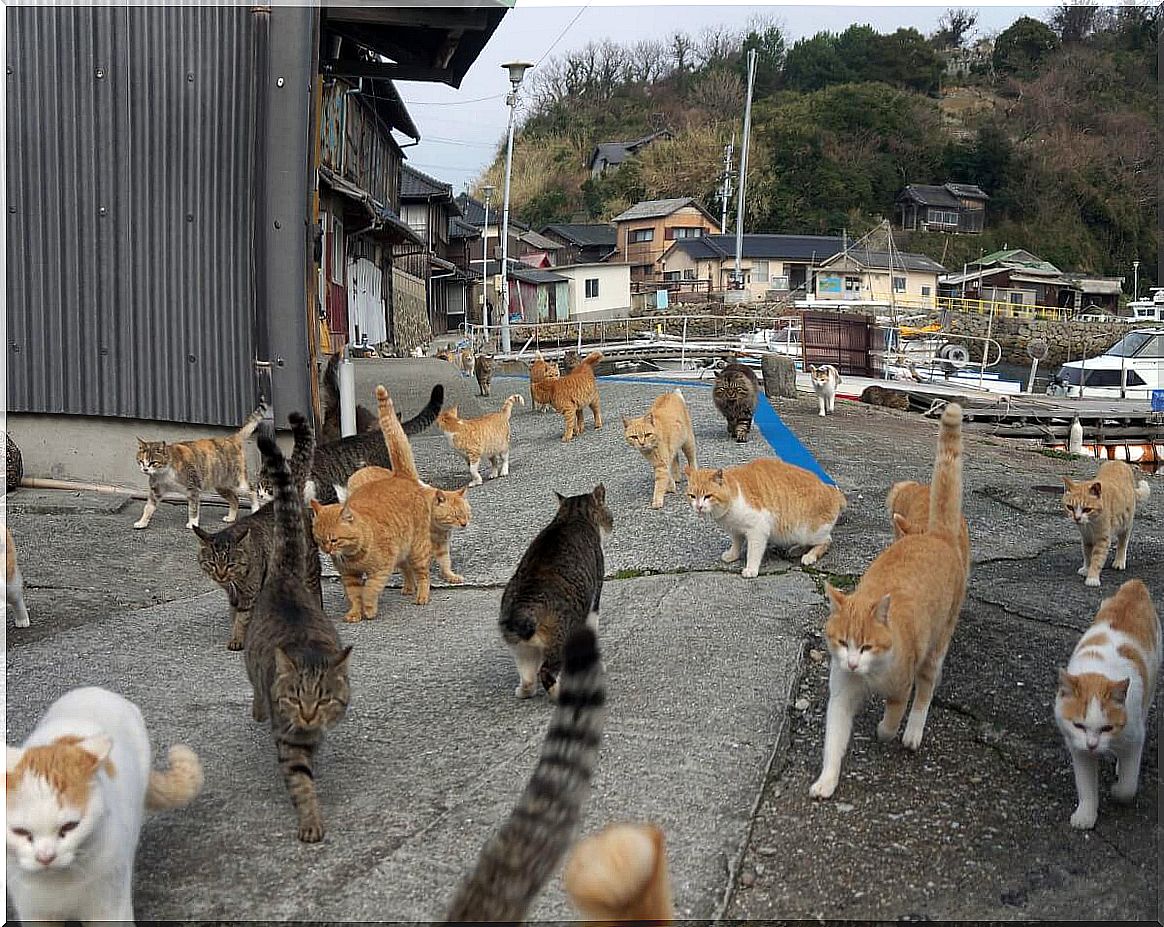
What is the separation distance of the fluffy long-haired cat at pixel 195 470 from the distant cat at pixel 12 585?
2.10 meters

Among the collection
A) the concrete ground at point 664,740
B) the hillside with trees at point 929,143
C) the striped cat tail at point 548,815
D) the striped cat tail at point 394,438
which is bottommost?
the concrete ground at point 664,740

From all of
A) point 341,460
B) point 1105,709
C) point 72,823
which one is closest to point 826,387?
point 341,460

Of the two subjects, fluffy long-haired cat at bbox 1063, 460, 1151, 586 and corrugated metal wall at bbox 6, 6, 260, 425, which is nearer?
fluffy long-haired cat at bbox 1063, 460, 1151, 586

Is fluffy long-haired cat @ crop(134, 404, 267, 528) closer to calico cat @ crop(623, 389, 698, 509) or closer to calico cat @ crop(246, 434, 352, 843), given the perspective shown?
calico cat @ crop(623, 389, 698, 509)

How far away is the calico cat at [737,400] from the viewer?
9555mm

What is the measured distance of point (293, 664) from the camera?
3225 millimetres

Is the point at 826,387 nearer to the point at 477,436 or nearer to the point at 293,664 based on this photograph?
the point at 477,436

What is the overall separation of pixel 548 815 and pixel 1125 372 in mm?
23873

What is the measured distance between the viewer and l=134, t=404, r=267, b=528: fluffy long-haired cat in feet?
24.1

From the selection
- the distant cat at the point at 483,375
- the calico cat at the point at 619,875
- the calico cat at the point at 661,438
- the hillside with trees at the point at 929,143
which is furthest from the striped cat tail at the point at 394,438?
the hillside with trees at the point at 929,143

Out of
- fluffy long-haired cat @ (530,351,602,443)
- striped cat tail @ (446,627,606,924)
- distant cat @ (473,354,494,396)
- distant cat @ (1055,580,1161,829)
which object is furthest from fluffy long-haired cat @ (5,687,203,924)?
distant cat @ (473,354,494,396)

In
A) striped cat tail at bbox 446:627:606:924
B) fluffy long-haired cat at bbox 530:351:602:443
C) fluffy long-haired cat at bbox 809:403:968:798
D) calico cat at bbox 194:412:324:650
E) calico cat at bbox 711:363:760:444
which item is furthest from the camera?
fluffy long-haired cat at bbox 530:351:602:443

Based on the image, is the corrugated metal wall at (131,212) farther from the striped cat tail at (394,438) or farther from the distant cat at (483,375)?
the distant cat at (483,375)

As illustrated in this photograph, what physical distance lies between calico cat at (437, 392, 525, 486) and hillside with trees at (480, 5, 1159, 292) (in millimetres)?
46829
